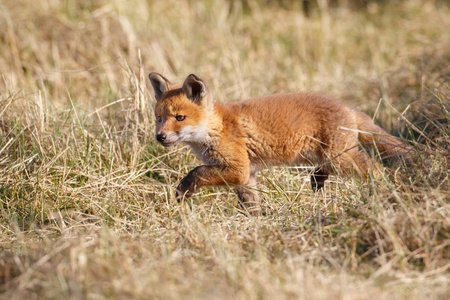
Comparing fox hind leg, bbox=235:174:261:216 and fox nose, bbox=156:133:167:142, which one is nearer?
fox nose, bbox=156:133:167:142

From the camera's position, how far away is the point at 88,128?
612 cm

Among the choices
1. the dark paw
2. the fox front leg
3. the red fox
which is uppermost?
the red fox

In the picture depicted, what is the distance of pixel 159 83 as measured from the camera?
17.4 feet

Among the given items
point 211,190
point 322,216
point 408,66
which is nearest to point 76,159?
point 211,190

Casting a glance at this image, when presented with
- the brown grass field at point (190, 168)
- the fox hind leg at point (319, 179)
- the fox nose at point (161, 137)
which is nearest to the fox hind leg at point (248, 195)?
the brown grass field at point (190, 168)

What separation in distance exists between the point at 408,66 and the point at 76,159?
603 centimetres

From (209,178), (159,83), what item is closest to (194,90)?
(159,83)

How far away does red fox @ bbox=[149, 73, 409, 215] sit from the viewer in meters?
4.88

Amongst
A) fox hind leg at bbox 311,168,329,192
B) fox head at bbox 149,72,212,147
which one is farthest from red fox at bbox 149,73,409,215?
fox hind leg at bbox 311,168,329,192

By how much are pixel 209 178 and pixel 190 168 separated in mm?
1010

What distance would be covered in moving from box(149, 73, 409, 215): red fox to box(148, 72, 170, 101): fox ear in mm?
27

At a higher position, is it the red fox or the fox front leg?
the red fox

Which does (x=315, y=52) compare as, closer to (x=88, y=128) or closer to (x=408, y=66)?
(x=408, y=66)

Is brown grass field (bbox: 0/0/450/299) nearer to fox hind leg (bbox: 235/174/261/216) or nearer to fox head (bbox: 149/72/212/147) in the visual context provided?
fox hind leg (bbox: 235/174/261/216)
